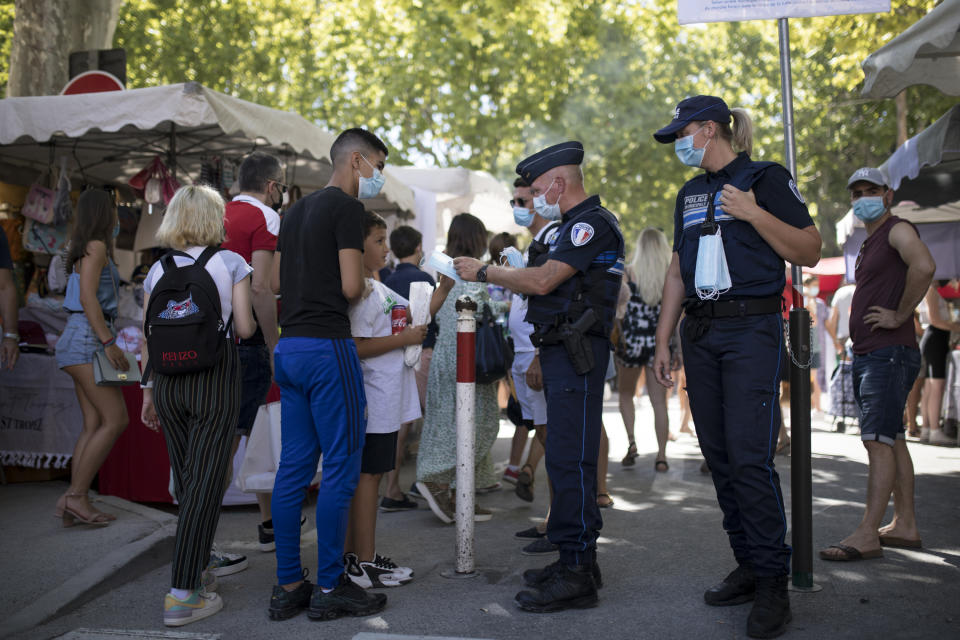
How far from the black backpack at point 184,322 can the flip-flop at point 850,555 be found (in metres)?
3.34

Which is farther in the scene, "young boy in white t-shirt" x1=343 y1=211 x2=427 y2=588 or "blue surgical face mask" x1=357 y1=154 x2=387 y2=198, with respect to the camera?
"young boy in white t-shirt" x1=343 y1=211 x2=427 y2=588

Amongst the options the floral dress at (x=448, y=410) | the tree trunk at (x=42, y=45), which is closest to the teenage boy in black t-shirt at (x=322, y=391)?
the floral dress at (x=448, y=410)

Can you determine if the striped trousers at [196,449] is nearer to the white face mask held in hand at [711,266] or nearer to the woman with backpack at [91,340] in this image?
the woman with backpack at [91,340]

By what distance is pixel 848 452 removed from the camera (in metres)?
9.16

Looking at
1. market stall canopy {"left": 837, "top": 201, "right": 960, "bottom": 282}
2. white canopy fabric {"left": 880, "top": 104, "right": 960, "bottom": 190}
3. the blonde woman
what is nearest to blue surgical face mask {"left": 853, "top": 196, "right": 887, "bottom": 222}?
white canopy fabric {"left": 880, "top": 104, "right": 960, "bottom": 190}

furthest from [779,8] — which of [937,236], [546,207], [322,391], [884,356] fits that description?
[937,236]

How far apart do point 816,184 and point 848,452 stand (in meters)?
24.5

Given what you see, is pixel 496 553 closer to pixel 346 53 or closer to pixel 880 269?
pixel 880 269

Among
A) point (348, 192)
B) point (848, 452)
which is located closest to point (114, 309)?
point (348, 192)

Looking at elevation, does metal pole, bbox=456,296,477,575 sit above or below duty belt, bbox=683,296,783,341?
below

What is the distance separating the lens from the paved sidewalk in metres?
3.70

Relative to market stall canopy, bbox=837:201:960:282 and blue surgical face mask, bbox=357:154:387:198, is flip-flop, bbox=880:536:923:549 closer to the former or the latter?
blue surgical face mask, bbox=357:154:387:198

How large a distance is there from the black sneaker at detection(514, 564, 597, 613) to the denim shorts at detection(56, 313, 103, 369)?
309cm

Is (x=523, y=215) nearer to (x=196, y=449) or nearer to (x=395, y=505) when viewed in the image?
(x=196, y=449)
